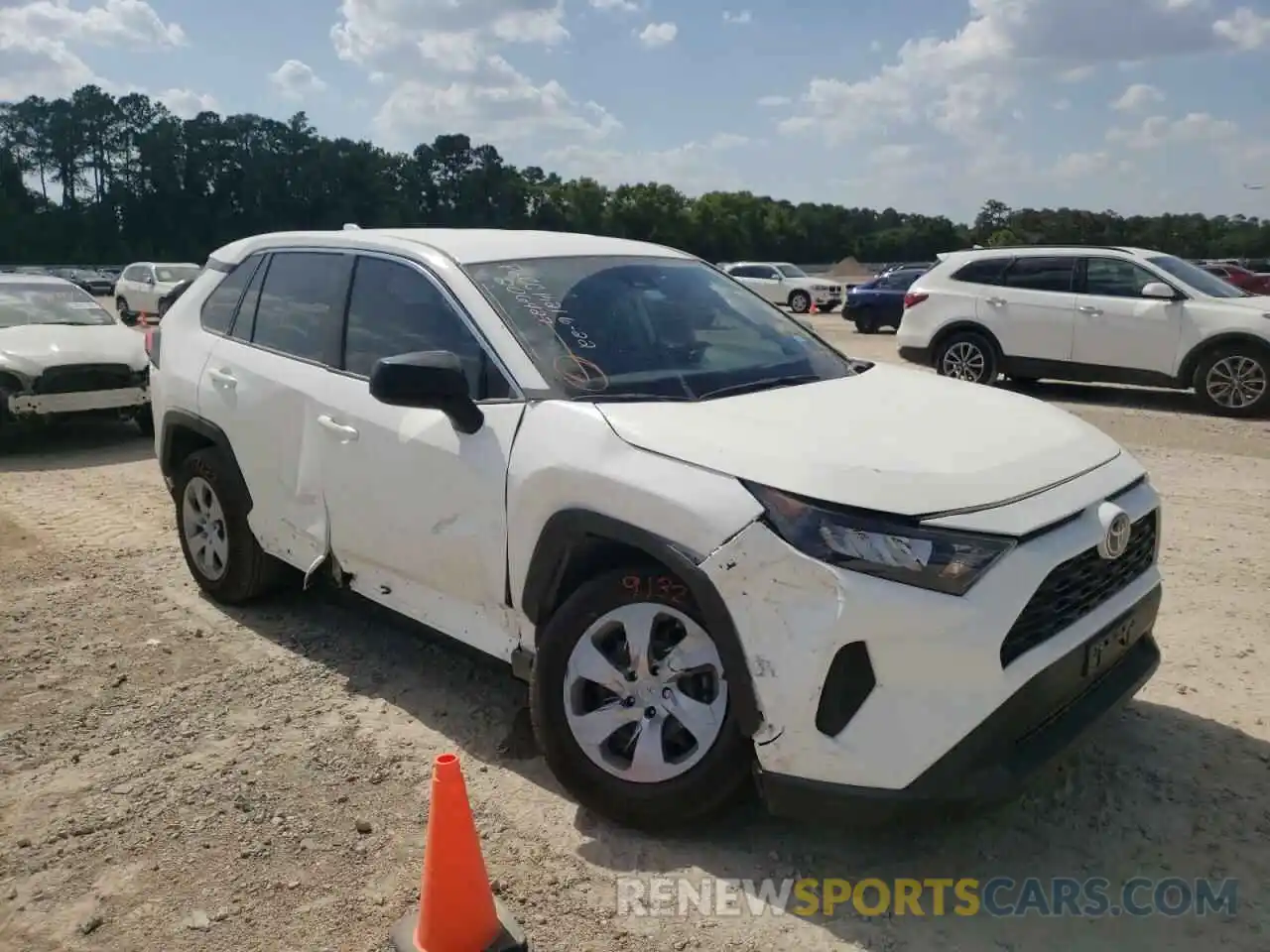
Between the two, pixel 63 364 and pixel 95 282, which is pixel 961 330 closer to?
pixel 63 364

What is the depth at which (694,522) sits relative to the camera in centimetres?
274

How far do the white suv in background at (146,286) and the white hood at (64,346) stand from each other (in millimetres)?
16507

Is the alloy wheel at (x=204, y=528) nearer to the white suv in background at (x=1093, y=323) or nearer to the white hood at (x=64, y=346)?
the white hood at (x=64, y=346)

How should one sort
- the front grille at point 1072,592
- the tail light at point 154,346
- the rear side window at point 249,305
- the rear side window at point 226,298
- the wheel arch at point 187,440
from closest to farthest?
the front grille at point 1072,592, the wheel arch at point 187,440, the rear side window at point 249,305, the rear side window at point 226,298, the tail light at point 154,346

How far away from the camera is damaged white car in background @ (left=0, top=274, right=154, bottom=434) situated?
896 cm

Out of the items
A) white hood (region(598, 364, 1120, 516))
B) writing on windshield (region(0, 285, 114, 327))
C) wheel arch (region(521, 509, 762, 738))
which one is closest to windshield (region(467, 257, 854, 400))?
white hood (region(598, 364, 1120, 516))

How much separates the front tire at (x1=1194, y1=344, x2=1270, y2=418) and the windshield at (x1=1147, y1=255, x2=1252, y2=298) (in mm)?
770

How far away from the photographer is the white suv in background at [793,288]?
1144 inches

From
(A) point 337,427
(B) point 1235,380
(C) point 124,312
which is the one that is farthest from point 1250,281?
(C) point 124,312

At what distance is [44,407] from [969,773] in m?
8.93

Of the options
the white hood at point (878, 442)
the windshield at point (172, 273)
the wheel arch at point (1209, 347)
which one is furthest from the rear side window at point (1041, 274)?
the windshield at point (172, 273)

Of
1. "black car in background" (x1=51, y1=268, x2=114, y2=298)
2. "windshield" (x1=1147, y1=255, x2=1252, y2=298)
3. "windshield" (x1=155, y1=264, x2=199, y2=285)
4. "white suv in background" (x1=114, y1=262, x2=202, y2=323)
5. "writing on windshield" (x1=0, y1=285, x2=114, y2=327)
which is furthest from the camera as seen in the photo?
"black car in background" (x1=51, y1=268, x2=114, y2=298)

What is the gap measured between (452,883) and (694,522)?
1.09 m

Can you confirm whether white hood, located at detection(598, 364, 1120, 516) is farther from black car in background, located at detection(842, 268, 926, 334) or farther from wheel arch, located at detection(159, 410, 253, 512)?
black car in background, located at detection(842, 268, 926, 334)
